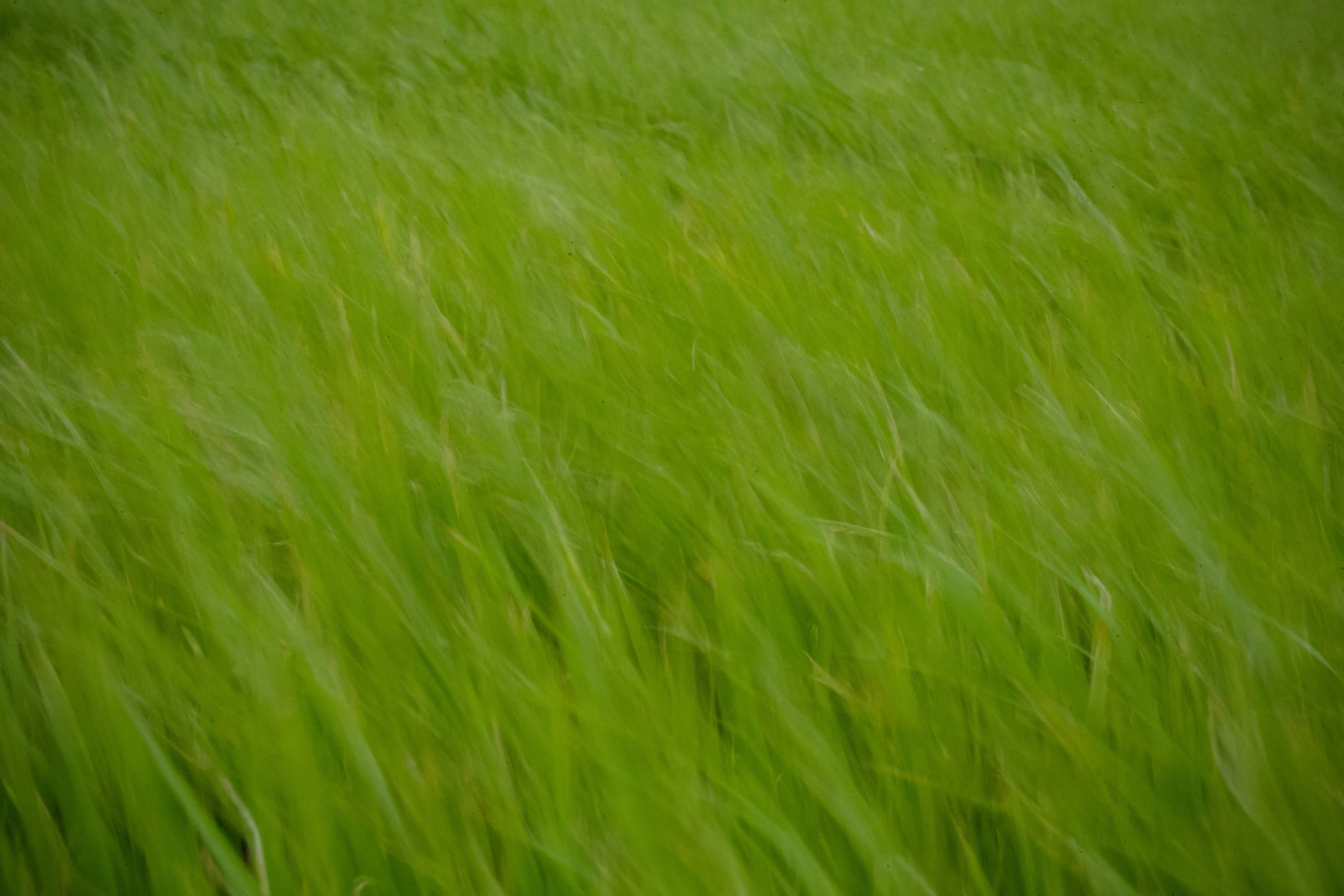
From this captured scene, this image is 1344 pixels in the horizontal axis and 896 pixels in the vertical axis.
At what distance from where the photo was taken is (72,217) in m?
0.95

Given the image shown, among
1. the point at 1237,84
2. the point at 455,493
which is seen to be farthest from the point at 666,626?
the point at 1237,84

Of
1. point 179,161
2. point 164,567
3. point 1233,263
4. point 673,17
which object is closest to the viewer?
point 164,567

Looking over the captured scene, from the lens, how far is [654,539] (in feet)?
1.81

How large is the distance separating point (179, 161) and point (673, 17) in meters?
1.62

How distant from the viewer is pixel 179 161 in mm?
1206

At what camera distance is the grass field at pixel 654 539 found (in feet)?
1.24

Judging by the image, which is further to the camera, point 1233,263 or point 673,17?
point 673,17

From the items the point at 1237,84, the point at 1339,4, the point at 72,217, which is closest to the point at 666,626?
the point at 72,217

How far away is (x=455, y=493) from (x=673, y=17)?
7.41 feet

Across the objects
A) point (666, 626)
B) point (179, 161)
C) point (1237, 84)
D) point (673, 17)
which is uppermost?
point (673, 17)

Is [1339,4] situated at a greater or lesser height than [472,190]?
greater

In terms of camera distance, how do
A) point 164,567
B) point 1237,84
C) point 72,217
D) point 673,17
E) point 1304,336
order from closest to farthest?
point 164,567, point 1304,336, point 72,217, point 1237,84, point 673,17

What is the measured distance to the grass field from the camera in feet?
1.24

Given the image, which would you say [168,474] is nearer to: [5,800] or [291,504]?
[291,504]
